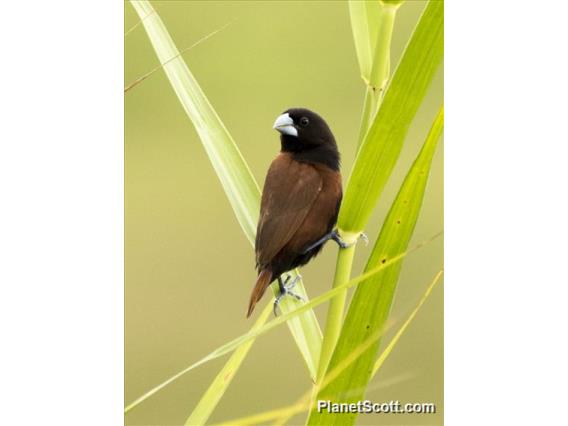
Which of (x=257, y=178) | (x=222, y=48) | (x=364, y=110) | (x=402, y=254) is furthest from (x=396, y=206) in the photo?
(x=222, y=48)

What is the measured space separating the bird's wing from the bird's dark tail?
0.06 ft

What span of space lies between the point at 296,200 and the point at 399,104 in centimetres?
38

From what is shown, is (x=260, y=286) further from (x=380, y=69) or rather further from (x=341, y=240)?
(x=380, y=69)

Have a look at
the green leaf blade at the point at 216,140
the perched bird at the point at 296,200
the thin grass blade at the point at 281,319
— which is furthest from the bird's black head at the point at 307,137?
the thin grass blade at the point at 281,319

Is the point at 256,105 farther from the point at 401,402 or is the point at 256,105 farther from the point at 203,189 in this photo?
the point at 401,402

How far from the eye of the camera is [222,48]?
1.41 meters

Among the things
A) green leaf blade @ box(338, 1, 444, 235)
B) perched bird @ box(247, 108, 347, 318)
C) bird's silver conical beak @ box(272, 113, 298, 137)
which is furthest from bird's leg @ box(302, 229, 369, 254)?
bird's silver conical beak @ box(272, 113, 298, 137)

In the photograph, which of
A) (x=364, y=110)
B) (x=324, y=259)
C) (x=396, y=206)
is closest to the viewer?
(x=396, y=206)

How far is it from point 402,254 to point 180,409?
0.49m

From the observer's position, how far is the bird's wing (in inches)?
54.6

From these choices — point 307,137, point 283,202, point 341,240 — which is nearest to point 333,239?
point 341,240

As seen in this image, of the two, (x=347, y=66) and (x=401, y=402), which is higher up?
(x=347, y=66)

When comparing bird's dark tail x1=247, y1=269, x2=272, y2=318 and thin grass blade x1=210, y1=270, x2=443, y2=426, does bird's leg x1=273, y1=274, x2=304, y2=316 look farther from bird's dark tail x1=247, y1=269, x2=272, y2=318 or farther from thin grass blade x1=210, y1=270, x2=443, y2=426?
thin grass blade x1=210, y1=270, x2=443, y2=426

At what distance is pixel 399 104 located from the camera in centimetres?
112
